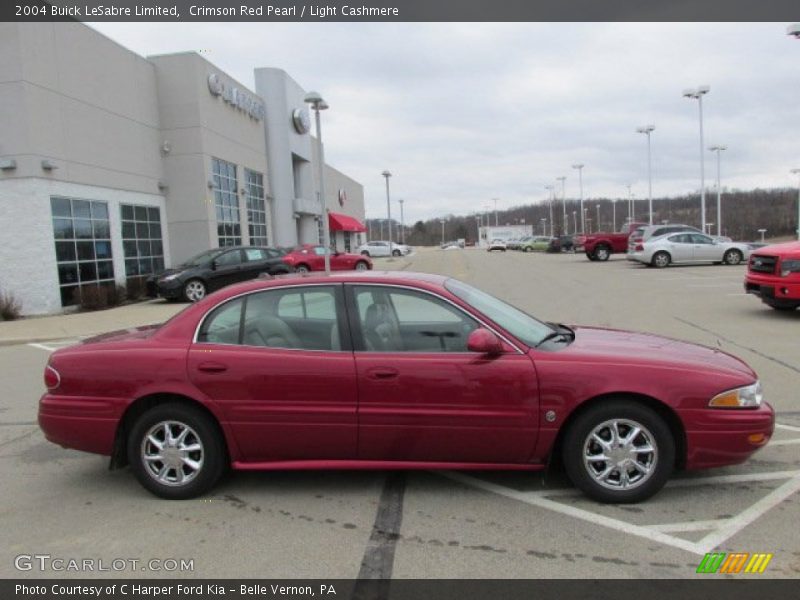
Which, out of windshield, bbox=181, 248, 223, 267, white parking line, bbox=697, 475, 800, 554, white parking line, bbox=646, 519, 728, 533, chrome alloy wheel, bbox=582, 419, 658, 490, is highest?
windshield, bbox=181, 248, 223, 267

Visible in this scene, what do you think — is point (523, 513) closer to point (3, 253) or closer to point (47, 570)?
point (47, 570)

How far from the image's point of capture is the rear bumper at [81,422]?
4176mm

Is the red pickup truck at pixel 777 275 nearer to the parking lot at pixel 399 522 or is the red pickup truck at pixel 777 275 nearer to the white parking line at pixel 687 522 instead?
the parking lot at pixel 399 522

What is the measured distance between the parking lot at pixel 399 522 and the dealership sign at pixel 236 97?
23031 mm

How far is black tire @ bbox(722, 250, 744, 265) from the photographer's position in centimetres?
2606

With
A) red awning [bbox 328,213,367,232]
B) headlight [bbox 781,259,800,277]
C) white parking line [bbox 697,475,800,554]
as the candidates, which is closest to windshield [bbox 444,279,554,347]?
white parking line [bbox 697,475,800,554]

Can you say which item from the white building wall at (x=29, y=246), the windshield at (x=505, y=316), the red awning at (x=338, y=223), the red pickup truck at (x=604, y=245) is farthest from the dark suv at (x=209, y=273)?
the red awning at (x=338, y=223)

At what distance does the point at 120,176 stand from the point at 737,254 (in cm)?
2404

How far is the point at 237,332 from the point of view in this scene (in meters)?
4.22

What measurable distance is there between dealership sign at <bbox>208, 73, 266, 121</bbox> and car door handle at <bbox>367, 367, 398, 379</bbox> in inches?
Answer: 958

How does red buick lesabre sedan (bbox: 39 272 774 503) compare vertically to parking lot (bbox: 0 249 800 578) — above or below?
above

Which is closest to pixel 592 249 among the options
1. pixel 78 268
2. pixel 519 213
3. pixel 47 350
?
pixel 78 268

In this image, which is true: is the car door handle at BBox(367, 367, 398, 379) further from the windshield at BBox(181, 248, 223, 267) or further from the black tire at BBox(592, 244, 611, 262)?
the black tire at BBox(592, 244, 611, 262)

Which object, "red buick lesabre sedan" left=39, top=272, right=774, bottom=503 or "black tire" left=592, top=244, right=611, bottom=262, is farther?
"black tire" left=592, top=244, right=611, bottom=262
